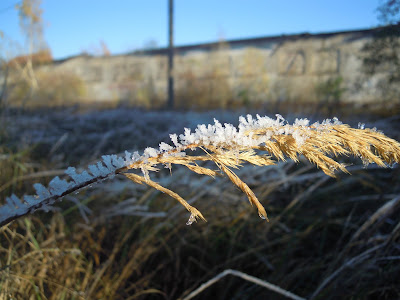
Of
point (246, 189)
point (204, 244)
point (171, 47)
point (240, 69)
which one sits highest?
point (171, 47)

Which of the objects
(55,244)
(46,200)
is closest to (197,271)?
(55,244)

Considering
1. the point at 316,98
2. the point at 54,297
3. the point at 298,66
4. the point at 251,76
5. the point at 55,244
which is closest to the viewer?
the point at 54,297

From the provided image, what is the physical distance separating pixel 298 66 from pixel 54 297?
2792 millimetres

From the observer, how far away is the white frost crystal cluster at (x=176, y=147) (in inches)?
14.8

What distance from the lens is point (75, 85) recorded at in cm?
549

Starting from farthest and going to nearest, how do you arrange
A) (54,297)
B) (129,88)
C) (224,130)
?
(129,88), (54,297), (224,130)

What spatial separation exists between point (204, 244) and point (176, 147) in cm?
93

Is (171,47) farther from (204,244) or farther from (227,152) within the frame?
(227,152)

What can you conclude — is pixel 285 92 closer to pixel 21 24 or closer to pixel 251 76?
pixel 251 76

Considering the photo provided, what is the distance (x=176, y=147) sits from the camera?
0.38 m

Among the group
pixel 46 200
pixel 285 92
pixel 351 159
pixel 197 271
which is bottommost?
pixel 197 271

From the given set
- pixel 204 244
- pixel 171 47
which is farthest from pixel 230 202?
pixel 171 47

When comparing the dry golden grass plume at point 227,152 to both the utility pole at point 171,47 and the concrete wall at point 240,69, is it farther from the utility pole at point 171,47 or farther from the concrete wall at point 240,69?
the utility pole at point 171,47

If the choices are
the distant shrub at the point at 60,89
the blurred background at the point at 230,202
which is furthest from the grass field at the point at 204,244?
the distant shrub at the point at 60,89
